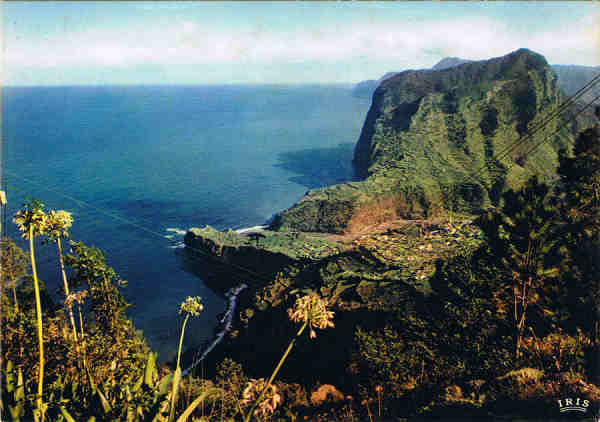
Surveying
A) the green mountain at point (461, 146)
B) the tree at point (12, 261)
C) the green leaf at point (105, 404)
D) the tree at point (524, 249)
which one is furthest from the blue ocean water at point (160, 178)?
the tree at point (524, 249)

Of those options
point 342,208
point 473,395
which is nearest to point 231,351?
point 473,395

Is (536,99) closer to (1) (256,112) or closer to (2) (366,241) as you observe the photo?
(2) (366,241)

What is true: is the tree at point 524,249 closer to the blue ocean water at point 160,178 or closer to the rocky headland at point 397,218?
the rocky headland at point 397,218

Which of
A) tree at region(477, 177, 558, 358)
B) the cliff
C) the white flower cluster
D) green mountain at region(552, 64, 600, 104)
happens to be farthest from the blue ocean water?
green mountain at region(552, 64, 600, 104)

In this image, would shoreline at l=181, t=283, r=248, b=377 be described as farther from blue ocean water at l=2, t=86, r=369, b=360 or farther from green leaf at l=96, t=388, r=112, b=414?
green leaf at l=96, t=388, r=112, b=414

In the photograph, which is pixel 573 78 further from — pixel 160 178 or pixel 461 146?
pixel 160 178

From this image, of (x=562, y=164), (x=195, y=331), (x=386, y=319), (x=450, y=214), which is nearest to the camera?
(x=562, y=164)
